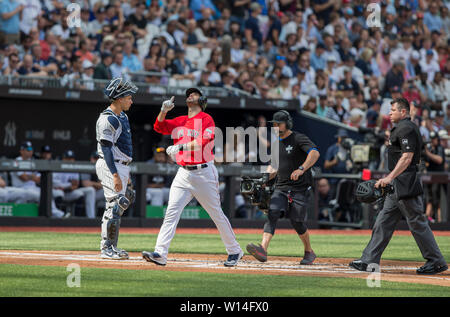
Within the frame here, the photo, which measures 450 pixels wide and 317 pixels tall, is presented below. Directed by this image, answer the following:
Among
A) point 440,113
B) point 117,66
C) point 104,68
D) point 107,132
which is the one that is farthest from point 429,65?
point 107,132

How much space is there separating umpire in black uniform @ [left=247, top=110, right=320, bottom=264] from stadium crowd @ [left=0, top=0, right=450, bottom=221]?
308 inches

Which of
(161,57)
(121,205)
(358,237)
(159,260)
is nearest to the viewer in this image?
(159,260)

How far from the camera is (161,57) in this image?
706 inches

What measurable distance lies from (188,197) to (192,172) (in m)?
0.31

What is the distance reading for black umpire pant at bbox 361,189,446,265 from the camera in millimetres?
8484

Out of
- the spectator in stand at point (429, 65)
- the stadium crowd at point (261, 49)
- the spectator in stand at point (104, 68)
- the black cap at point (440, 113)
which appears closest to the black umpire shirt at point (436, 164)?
the stadium crowd at point (261, 49)

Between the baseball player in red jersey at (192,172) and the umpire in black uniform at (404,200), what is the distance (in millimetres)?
1595

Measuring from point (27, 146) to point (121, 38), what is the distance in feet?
11.5

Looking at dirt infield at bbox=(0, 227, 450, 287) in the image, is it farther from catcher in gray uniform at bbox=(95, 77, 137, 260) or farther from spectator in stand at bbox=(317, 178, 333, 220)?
spectator in stand at bbox=(317, 178, 333, 220)

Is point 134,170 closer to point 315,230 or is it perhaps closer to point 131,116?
point 131,116

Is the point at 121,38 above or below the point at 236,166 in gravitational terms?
above

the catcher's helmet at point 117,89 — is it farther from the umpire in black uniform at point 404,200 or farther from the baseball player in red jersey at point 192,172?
the umpire in black uniform at point 404,200

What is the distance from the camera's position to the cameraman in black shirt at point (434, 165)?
1770 centimetres

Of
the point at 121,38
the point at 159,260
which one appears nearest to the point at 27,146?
the point at 121,38
